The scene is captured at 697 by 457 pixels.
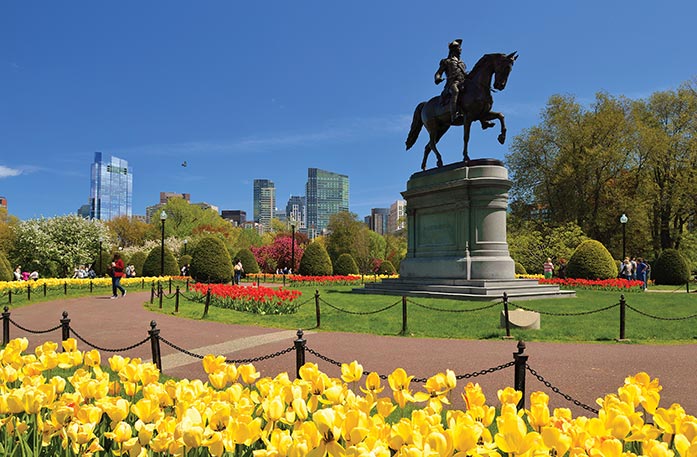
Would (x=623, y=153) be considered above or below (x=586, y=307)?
above

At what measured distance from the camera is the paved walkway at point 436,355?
718 cm

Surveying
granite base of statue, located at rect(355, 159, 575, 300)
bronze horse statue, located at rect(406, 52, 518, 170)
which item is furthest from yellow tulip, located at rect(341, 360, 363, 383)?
bronze horse statue, located at rect(406, 52, 518, 170)

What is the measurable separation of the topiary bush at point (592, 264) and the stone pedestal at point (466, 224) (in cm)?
1081

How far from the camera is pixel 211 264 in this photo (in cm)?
3316

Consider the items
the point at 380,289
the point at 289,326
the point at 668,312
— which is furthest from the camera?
the point at 380,289

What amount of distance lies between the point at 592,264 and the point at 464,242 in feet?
39.8

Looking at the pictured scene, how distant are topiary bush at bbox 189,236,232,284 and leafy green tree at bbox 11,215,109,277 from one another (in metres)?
24.3

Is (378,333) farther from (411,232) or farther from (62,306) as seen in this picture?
(62,306)

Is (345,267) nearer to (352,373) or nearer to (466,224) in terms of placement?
(466,224)

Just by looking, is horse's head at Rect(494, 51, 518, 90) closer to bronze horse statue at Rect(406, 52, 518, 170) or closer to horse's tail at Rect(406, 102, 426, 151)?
bronze horse statue at Rect(406, 52, 518, 170)

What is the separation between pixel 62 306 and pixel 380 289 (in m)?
12.0

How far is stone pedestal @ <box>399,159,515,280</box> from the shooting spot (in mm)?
19594

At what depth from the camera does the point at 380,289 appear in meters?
21.9

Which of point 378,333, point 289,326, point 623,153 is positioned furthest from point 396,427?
point 623,153
